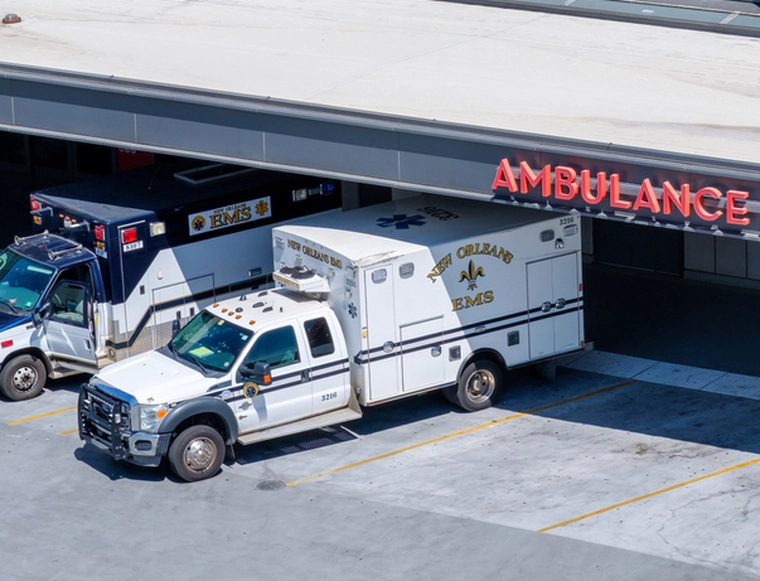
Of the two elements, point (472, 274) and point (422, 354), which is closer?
point (422, 354)

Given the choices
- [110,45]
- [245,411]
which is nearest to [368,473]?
[245,411]

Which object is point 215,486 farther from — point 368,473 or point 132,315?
point 132,315

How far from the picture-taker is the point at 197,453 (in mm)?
18125

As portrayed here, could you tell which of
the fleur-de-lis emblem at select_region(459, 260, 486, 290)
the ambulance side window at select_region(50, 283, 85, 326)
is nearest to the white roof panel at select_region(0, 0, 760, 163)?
the fleur-de-lis emblem at select_region(459, 260, 486, 290)

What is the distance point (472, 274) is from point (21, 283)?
729 cm

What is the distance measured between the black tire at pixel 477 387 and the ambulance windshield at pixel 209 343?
3.55 metres

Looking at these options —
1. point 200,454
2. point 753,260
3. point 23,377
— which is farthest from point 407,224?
point 753,260

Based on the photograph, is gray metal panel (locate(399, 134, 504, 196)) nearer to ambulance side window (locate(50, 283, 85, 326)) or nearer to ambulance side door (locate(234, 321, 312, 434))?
ambulance side door (locate(234, 321, 312, 434))

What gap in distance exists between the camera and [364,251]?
1906 cm

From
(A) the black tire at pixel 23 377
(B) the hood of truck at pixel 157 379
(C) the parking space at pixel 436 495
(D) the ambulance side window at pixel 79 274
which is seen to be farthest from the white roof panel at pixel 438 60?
(A) the black tire at pixel 23 377

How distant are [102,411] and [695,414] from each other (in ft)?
28.9

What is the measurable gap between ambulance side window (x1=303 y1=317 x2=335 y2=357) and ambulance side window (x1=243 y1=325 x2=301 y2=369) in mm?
237

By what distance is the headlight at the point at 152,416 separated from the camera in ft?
58.3

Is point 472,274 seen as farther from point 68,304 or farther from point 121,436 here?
point 68,304
